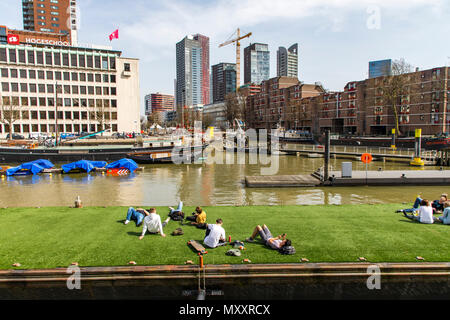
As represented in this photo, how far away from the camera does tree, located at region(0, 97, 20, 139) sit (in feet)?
228

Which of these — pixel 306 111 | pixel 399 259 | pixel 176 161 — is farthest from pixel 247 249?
pixel 306 111

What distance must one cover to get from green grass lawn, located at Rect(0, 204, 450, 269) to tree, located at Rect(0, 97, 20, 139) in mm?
67814

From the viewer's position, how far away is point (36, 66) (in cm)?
8050

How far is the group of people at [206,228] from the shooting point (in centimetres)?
1020

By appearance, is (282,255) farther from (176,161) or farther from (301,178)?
(176,161)

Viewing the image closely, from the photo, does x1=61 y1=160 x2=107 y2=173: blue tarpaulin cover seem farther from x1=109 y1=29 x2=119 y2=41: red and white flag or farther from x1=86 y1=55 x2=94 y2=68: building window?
x1=109 y1=29 x2=119 y2=41: red and white flag

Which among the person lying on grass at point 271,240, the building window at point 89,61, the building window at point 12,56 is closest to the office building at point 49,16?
the building window at point 89,61

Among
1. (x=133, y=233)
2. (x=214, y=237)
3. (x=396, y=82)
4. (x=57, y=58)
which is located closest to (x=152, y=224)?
(x=133, y=233)

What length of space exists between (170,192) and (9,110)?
66.5 m

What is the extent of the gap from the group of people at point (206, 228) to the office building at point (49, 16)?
13752cm

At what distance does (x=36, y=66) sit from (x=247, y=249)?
9029cm

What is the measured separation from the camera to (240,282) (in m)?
8.75

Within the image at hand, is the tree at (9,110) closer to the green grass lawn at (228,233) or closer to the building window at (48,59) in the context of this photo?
the building window at (48,59)

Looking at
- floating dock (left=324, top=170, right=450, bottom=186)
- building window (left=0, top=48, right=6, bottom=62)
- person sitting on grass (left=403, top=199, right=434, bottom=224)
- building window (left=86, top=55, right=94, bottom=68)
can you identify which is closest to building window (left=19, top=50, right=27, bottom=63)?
building window (left=0, top=48, right=6, bottom=62)
